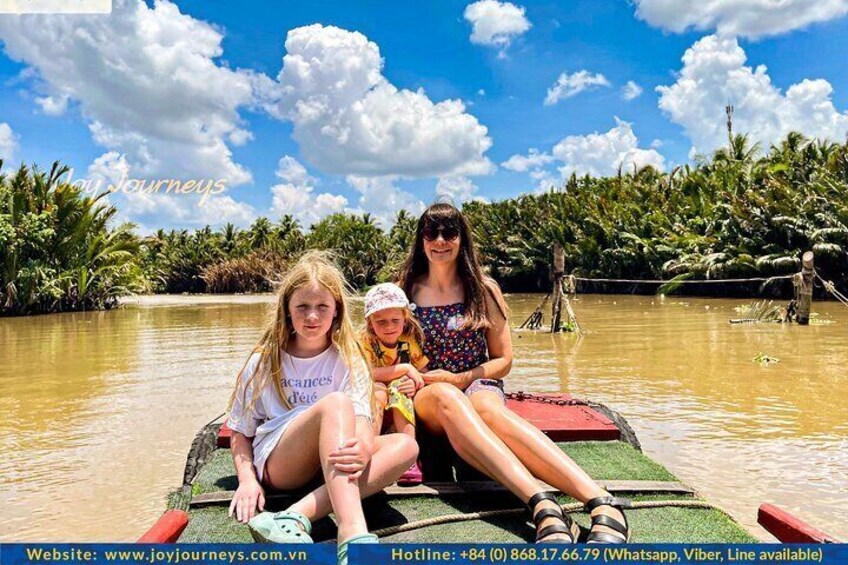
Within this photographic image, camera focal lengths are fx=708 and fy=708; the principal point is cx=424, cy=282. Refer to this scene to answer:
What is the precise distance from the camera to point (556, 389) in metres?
8.38

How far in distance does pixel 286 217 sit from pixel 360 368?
Result: 68474 mm

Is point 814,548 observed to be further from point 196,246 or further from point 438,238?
point 196,246

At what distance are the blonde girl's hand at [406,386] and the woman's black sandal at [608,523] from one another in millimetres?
944

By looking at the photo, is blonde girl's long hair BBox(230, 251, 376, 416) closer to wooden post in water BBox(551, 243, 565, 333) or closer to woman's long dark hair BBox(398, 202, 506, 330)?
woman's long dark hair BBox(398, 202, 506, 330)

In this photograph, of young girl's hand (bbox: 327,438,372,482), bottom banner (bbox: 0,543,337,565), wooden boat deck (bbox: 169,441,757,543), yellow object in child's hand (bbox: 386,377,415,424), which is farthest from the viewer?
yellow object in child's hand (bbox: 386,377,415,424)

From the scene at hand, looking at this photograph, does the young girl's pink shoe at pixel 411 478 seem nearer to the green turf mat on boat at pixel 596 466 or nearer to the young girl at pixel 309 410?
the young girl at pixel 309 410

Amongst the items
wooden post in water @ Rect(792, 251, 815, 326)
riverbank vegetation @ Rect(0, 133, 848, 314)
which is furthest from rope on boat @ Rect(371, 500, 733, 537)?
riverbank vegetation @ Rect(0, 133, 848, 314)

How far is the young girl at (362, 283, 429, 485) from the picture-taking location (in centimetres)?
315

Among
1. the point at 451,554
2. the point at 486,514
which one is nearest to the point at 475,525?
the point at 486,514

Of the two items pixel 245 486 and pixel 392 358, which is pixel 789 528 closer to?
pixel 392 358

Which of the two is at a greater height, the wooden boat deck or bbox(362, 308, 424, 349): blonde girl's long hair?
bbox(362, 308, 424, 349): blonde girl's long hair

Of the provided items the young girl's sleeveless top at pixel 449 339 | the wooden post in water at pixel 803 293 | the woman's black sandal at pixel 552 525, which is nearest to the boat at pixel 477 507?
the woman's black sandal at pixel 552 525

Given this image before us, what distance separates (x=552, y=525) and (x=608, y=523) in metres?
0.20

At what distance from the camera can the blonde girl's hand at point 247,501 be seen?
2.64 meters
